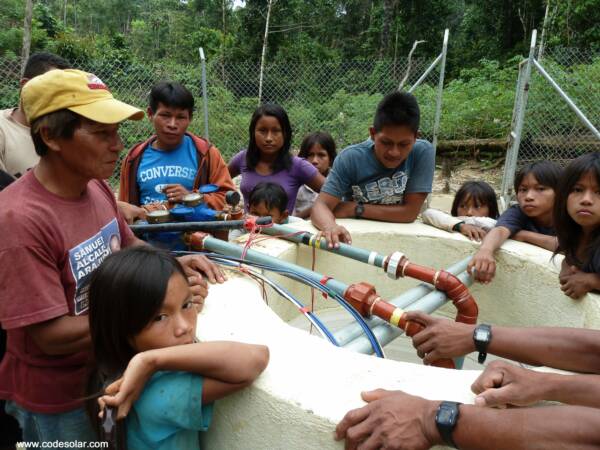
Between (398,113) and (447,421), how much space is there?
1888 millimetres

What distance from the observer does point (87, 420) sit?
60.7 inches

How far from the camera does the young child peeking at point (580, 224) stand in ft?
6.30

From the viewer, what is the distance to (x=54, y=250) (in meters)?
1.37

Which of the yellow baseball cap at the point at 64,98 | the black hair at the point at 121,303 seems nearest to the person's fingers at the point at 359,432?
the black hair at the point at 121,303

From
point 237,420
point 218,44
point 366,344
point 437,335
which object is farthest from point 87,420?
point 218,44

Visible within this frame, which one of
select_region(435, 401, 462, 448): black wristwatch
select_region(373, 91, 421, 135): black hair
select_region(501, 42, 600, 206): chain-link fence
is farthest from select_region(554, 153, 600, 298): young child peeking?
select_region(501, 42, 600, 206): chain-link fence

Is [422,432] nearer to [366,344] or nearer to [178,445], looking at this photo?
[366,344]

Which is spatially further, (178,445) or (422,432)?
(178,445)

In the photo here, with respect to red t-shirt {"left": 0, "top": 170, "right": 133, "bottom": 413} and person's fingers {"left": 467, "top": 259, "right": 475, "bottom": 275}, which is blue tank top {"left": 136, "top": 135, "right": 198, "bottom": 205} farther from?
person's fingers {"left": 467, "top": 259, "right": 475, "bottom": 275}

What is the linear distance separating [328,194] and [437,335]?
1.46 m

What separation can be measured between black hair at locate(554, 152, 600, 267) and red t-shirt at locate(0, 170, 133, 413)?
1.82 meters

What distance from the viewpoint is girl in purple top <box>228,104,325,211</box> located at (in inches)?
133

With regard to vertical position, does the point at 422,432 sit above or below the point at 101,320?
below

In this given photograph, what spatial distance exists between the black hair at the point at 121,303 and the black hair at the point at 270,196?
5.77ft
